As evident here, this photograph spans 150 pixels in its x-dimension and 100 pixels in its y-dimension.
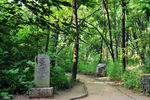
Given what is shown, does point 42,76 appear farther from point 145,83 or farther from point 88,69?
point 88,69

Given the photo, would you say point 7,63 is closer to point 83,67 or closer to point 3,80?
point 3,80

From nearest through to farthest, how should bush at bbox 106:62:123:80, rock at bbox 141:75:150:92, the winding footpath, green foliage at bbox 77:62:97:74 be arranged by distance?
the winding footpath < rock at bbox 141:75:150:92 < bush at bbox 106:62:123:80 < green foliage at bbox 77:62:97:74

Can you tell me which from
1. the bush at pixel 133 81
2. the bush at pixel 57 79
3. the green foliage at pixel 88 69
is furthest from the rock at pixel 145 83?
the green foliage at pixel 88 69

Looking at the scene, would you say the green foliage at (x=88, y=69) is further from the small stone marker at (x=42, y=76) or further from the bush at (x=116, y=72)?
the small stone marker at (x=42, y=76)

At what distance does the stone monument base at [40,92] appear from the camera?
5698 millimetres

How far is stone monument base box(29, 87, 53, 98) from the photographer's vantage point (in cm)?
570

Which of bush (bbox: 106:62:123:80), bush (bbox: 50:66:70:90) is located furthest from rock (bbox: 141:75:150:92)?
bush (bbox: 50:66:70:90)

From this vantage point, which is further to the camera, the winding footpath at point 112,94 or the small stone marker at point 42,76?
the winding footpath at point 112,94

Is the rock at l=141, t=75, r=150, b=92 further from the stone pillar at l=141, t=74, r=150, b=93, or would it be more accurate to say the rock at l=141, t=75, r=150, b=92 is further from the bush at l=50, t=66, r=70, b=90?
the bush at l=50, t=66, r=70, b=90

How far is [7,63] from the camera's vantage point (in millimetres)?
6008

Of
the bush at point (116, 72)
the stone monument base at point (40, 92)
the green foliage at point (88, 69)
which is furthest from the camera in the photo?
the green foliage at point (88, 69)

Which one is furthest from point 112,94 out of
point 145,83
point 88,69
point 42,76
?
point 88,69

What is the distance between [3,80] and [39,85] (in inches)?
56.1

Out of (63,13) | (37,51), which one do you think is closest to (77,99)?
(37,51)
